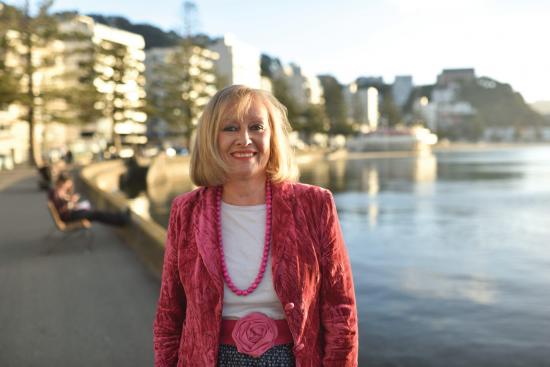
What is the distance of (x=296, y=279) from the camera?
6.28 ft

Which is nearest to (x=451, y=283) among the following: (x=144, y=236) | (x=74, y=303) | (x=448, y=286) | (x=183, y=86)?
(x=448, y=286)

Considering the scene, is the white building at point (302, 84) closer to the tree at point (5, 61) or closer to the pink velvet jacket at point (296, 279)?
the tree at point (5, 61)

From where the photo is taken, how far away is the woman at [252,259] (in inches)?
75.4

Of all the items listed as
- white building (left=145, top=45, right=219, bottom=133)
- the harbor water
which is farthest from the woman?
white building (left=145, top=45, right=219, bottom=133)

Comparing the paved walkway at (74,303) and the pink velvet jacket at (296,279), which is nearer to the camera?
the pink velvet jacket at (296,279)

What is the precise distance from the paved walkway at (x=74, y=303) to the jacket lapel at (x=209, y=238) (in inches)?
95.3

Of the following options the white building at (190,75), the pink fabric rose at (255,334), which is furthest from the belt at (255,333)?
the white building at (190,75)

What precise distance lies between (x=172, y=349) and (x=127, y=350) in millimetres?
2464

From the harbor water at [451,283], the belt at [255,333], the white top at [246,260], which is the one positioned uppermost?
the white top at [246,260]

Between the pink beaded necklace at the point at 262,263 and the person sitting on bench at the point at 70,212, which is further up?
the pink beaded necklace at the point at 262,263

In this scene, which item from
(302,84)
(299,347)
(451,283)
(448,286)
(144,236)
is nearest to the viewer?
(299,347)

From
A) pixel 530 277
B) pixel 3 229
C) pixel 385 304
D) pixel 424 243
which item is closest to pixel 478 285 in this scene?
pixel 530 277

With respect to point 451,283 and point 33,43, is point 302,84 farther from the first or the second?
point 451,283

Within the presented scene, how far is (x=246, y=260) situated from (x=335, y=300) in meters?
0.29
